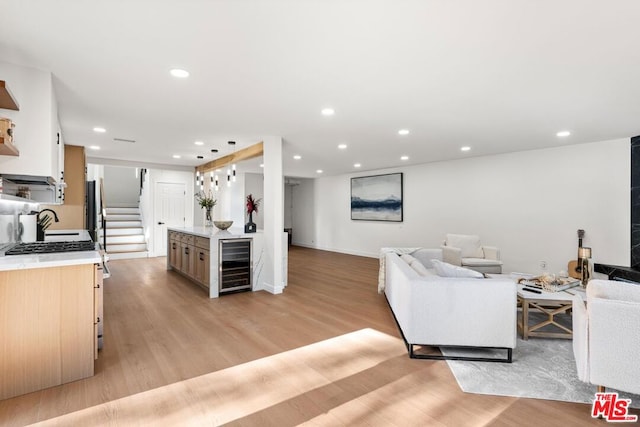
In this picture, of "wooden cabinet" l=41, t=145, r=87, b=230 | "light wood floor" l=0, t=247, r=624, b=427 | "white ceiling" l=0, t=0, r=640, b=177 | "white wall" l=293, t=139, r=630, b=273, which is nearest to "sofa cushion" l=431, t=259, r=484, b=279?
"light wood floor" l=0, t=247, r=624, b=427

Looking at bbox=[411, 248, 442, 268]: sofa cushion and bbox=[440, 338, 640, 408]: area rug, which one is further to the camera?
bbox=[411, 248, 442, 268]: sofa cushion

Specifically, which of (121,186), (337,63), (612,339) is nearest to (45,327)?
(337,63)

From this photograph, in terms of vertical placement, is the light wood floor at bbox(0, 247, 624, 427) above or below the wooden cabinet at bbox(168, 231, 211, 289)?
below

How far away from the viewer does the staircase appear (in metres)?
8.38

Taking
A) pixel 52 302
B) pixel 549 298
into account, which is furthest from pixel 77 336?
pixel 549 298

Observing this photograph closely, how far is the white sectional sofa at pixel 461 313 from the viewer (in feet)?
8.99

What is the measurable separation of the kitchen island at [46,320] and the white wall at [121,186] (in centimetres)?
943

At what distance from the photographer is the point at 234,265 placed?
16.7ft

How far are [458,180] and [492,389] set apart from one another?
5683mm

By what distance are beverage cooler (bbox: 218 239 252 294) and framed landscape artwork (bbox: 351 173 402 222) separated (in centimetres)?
466

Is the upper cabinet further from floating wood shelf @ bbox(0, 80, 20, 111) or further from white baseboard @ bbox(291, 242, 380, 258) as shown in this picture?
white baseboard @ bbox(291, 242, 380, 258)

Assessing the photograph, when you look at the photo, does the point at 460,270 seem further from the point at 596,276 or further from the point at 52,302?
the point at 596,276

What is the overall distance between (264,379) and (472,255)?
4.75 metres

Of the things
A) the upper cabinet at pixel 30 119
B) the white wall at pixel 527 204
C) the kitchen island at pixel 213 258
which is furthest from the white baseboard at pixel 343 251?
the upper cabinet at pixel 30 119
